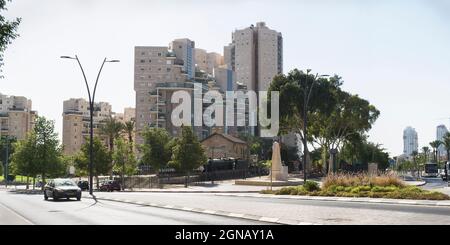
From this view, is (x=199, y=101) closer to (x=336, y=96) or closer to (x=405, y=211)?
(x=336, y=96)

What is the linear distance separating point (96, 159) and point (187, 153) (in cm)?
1557

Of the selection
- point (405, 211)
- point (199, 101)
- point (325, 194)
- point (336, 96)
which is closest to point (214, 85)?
point (199, 101)

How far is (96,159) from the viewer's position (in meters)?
68.9

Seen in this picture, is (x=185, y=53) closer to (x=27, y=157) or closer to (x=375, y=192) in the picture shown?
(x=27, y=157)

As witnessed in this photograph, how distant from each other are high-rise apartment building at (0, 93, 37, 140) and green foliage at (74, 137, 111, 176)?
110 metres

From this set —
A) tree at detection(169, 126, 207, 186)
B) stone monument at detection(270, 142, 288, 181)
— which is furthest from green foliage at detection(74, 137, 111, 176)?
stone monument at detection(270, 142, 288, 181)

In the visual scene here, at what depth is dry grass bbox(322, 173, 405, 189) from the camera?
30.4m

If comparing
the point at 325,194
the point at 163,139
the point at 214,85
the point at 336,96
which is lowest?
the point at 325,194

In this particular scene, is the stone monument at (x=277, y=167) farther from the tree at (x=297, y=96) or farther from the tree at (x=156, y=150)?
the tree at (x=156, y=150)

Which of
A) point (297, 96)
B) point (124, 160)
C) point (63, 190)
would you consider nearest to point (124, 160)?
point (124, 160)

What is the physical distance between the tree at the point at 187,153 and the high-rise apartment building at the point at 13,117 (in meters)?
124

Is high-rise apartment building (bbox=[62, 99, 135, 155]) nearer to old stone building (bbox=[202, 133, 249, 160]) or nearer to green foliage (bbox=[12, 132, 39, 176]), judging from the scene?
old stone building (bbox=[202, 133, 249, 160])
